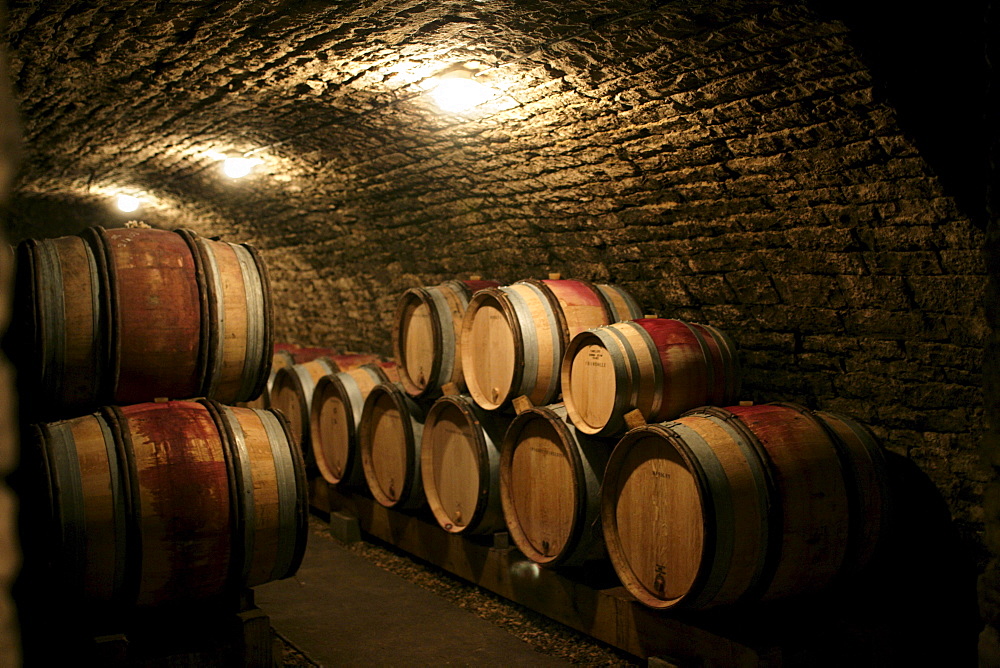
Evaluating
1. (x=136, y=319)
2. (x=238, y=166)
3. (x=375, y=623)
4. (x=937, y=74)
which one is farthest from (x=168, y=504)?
(x=238, y=166)

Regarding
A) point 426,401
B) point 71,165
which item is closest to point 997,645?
point 426,401

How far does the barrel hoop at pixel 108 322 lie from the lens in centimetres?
294

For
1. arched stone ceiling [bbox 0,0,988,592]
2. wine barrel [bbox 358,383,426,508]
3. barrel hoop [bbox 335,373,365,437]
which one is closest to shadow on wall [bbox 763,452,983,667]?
arched stone ceiling [bbox 0,0,988,592]

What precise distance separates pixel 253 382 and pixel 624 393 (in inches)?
67.8

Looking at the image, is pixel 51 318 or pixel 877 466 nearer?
pixel 51 318

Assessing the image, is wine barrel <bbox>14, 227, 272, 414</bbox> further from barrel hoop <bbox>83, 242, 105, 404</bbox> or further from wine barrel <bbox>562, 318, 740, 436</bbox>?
wine barrel <bbox>562, 318, 740, 436</bbox>

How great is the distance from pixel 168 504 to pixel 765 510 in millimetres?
2315

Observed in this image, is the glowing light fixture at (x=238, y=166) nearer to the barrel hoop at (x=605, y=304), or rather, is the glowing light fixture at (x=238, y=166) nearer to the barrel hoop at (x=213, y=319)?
the barrel hoop at (x=213, y=319)

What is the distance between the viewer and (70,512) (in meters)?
2.66

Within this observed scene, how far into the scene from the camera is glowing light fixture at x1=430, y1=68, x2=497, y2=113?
373 centimetres

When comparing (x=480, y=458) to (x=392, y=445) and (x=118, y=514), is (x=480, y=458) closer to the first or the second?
(x=392, y=445)

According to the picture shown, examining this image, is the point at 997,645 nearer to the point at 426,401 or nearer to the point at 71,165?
the point at 426,401

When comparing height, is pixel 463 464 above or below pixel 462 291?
below

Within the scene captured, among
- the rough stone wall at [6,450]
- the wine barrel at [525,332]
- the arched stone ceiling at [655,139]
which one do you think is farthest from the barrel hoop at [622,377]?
the rough stone wall at [6,450]
